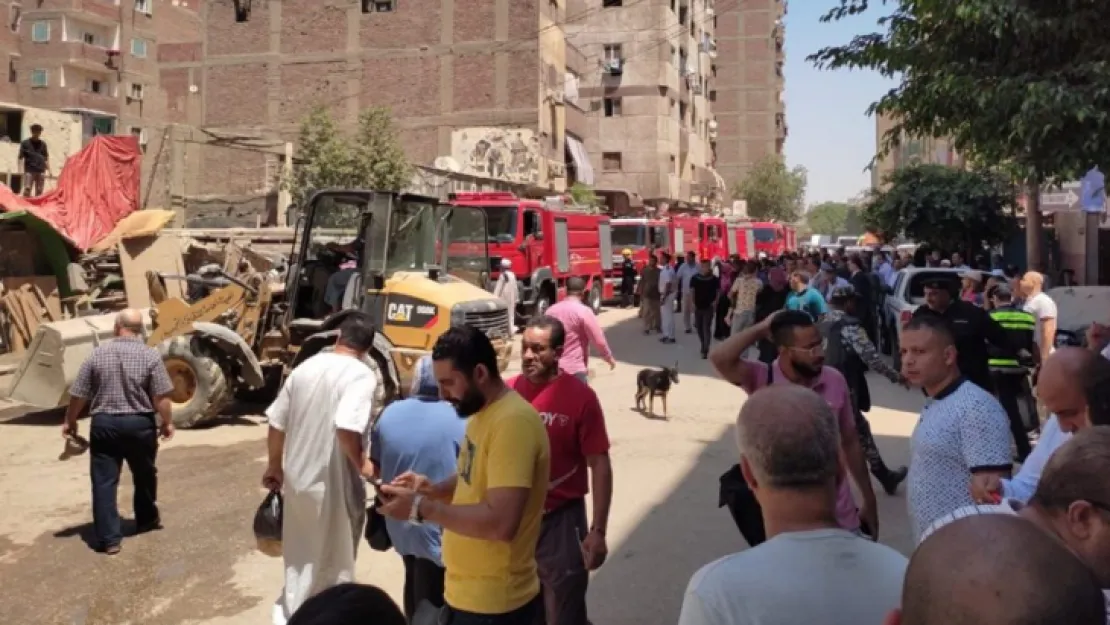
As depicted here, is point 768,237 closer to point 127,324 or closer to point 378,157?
point 378,157

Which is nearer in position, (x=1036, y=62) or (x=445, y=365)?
(x=445, y=365)

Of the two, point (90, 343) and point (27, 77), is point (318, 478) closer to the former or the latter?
point (90, 343)

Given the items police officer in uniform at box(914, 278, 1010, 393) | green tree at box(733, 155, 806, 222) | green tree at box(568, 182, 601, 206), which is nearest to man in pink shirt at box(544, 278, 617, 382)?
police officer in uniform at box(914, 278, 1010, 393)

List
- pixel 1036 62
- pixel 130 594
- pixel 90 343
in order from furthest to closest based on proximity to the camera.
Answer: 1. pixel 90 343
2. pixel 1036 62
3. pixel 130 594

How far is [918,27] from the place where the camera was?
10047 millimetres

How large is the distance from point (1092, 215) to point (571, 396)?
1937cm

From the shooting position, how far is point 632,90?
51125mm

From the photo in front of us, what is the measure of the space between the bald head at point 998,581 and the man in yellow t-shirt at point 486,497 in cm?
183

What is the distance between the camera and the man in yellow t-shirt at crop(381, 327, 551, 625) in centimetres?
300

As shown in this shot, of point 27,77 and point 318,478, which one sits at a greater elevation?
point 27,77

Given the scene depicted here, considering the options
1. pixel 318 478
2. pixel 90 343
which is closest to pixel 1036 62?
pixel 318 478

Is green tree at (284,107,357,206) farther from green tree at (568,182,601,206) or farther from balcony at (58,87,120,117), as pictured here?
balcony at (58,87,120,117)

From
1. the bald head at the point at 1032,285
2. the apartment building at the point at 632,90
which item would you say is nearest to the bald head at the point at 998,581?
the bald head at the point at 1032,285

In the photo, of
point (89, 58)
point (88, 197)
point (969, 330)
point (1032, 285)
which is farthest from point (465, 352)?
point (89, 58)
